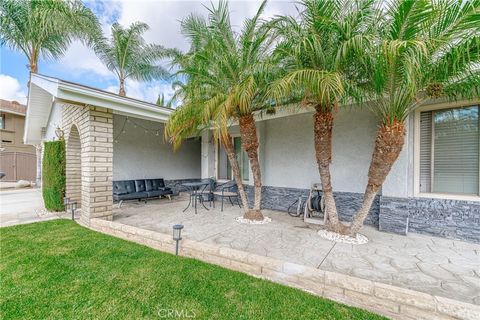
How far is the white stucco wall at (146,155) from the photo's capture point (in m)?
9.76

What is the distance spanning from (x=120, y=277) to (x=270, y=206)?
552cm

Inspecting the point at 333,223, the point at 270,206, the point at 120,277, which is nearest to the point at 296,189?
the point at 270,206

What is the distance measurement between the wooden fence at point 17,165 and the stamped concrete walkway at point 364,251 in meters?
17.8

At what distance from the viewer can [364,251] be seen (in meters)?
4.23

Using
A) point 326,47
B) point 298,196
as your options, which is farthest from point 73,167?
point 326,47

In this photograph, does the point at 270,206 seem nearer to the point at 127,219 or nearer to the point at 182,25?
the point at 127,219

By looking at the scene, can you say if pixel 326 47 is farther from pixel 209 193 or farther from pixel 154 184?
pixel 154 184

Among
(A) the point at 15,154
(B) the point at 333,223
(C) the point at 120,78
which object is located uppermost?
(C) the point at 120,78

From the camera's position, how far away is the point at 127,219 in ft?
21.0

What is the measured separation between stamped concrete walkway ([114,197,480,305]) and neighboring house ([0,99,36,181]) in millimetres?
17822

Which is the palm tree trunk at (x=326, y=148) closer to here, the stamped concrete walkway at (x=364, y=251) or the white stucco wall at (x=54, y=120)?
the stamped concrete walkway at (x=364, y=251)

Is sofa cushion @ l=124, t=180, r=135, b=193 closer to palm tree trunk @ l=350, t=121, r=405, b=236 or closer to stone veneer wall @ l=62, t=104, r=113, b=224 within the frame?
stone veneer wall @ l=62, t=104, r=113, b=224

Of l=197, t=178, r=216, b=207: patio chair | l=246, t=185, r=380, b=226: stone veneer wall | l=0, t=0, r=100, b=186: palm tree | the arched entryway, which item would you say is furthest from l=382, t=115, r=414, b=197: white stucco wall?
l=0, t=0, r=100, b=186: palm tree

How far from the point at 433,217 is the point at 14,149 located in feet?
95.3
